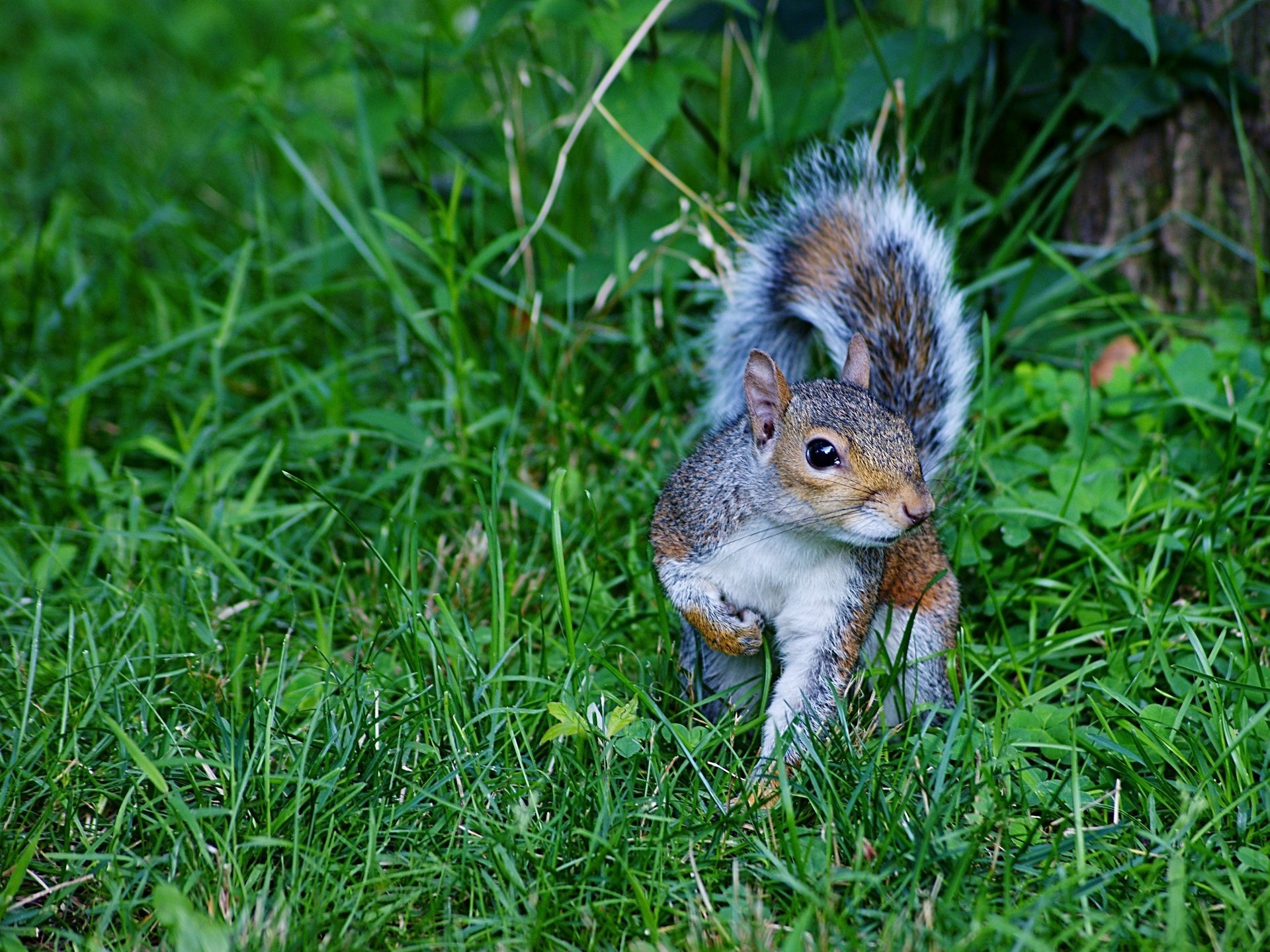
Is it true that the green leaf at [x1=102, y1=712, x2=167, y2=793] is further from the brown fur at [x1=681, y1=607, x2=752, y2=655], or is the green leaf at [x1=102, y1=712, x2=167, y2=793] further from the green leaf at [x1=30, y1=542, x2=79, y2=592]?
the brown fur at [x1=681, y1=607, x2=752, y2=655]

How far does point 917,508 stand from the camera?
5.78 feet

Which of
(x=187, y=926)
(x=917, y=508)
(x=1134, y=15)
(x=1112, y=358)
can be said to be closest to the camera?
(x=187, y=926)

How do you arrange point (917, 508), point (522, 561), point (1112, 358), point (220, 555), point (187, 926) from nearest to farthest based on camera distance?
point (187, 926), point (917, 508), point (220, 555), point (522, 561), point (1112, 358)

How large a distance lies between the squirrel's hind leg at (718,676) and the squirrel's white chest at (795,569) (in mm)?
162

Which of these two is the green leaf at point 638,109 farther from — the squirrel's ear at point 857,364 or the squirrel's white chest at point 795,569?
the squirrel's white chest at point 795,569

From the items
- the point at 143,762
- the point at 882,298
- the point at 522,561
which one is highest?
the point at 882,298

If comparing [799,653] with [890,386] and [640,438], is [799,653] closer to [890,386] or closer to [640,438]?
[890,386]

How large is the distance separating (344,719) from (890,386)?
117 centimetres

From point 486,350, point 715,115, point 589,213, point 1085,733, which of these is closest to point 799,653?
point 1085,733

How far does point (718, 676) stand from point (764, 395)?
1.77 ft

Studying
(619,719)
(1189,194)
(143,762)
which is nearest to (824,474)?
(619,719)

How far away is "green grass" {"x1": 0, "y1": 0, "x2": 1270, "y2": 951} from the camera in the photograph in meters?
1.59

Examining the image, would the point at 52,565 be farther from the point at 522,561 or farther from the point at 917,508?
the point at 917,508

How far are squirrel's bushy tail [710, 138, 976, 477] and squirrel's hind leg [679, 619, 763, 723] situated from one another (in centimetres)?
50
